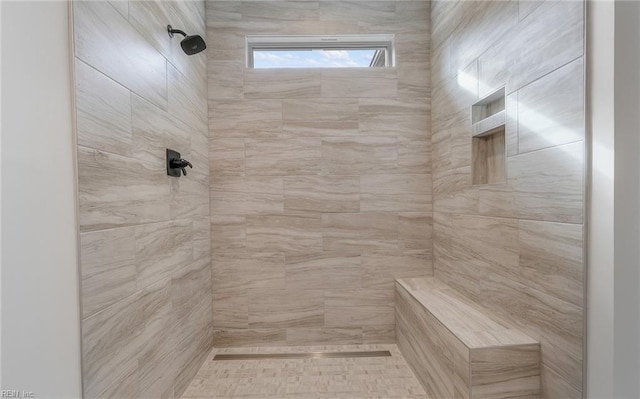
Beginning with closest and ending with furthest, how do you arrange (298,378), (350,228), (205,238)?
1. (298,378)
2. (205,238)
3. (350,228)

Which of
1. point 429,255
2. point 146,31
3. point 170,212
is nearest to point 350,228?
point 429,255

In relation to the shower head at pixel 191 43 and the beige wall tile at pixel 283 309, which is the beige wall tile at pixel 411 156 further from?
the shower head at pixel 191 43

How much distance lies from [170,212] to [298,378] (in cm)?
120

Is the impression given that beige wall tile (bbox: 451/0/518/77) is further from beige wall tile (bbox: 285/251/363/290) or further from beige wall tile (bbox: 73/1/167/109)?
beige wall tile (bbox: 73/1/167/109)

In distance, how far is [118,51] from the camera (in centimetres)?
119

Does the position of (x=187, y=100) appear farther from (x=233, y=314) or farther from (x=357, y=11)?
(x=233, y=314)

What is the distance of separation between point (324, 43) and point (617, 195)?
1.95m

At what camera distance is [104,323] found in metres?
1.07

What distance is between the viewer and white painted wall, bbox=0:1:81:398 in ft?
2.51

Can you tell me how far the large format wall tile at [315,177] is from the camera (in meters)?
2.17

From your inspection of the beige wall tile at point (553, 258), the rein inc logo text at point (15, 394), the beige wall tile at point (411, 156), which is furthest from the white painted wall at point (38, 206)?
the beige wall tile at point (411, 156)

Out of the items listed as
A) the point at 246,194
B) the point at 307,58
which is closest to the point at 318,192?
the point at 246,194

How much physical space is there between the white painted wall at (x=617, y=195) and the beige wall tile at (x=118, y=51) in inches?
65.2

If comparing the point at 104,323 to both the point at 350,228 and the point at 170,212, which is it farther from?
the point at 350,228
